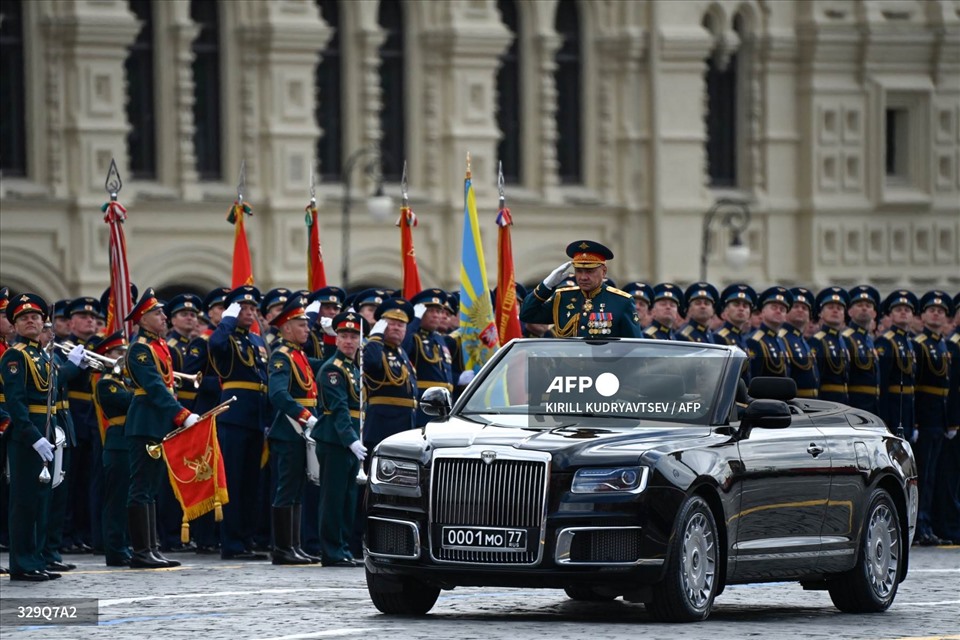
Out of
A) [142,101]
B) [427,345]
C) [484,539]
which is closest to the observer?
[484,539]

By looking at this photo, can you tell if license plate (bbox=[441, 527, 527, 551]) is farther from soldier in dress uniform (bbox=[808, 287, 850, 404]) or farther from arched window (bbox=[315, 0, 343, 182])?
arched window (bbox=[315, 0, 343, 182])

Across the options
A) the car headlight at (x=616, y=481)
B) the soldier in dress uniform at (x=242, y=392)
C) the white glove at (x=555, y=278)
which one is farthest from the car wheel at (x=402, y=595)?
the soldier in dress uniform at (x=242, y=392)

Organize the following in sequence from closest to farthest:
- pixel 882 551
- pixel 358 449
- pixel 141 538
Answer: pixel 882 551, pixel 141 538, pixel 358 449

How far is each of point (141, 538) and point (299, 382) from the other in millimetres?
1838

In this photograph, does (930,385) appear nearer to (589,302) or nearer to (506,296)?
(506,296)

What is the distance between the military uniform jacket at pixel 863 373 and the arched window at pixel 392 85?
20692 millimetres

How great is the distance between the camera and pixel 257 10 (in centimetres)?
4097

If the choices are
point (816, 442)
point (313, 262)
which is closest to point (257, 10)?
point (313, 262)

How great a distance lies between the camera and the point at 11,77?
39.1 m

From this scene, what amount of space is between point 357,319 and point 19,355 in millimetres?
2619

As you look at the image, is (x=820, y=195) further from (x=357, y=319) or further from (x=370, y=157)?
(x=357, y=319)

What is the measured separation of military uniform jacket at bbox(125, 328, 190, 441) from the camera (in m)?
18.7

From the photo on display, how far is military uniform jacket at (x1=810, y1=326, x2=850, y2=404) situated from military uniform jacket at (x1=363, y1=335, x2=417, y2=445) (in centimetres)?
419

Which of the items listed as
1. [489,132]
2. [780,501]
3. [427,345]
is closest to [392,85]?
[489,132]
